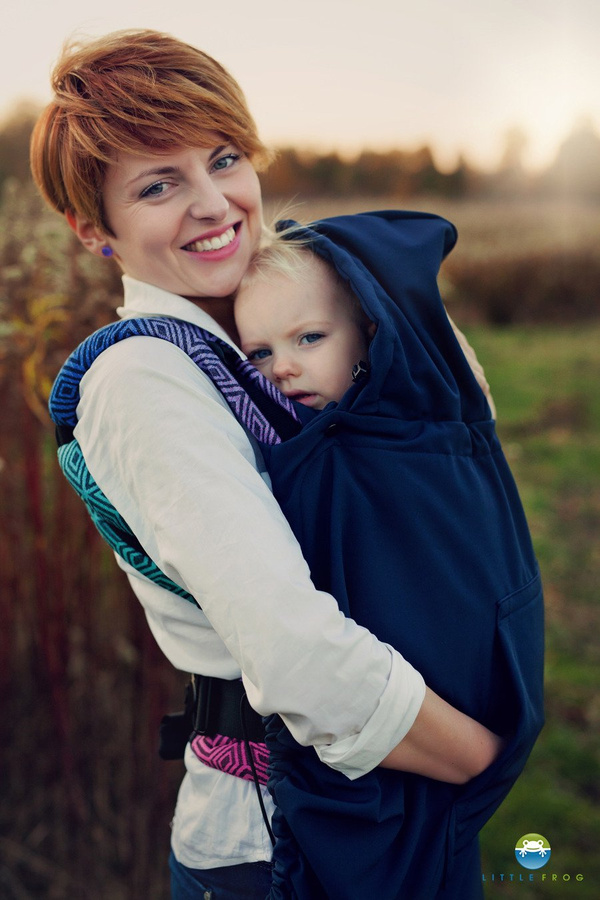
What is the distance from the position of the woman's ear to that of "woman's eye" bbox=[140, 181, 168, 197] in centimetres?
15

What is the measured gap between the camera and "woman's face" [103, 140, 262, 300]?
136cm

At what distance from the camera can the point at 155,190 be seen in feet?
4.49

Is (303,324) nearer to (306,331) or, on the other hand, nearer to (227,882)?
(306,331)

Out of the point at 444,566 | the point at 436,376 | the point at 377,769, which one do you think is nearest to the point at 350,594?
the point at 444,566

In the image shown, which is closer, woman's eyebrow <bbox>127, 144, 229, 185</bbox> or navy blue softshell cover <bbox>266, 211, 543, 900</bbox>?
navy blue softshell cover <bbox>266, 211, 543, 900</bbox>

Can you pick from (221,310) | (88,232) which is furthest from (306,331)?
(88,232)

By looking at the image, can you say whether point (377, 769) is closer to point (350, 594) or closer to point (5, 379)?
point (350, 594)

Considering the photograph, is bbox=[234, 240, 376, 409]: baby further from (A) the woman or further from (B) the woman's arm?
(B) the woman's arm

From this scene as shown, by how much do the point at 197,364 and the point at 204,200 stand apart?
14.9 inches

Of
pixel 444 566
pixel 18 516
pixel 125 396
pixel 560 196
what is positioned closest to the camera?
pixel 125 396

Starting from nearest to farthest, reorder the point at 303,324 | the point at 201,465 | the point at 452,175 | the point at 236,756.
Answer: the point at 201,465 < the point at 236,756 < the point at 303,324 < the point at 452,175

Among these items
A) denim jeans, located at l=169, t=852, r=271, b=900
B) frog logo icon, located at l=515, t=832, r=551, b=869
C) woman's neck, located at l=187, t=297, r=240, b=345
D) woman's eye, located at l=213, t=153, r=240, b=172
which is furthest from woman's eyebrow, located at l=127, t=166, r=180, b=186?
frog logo icon, located at l=515, t=832, r=551, b=869

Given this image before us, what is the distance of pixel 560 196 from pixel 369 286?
1911cm

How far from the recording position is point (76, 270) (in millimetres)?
2234
